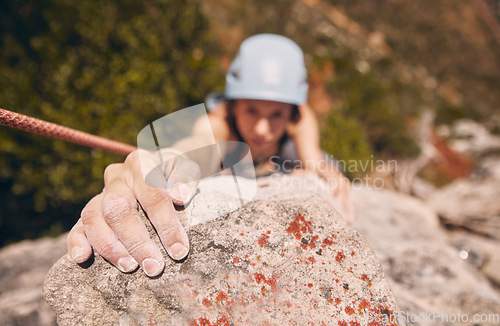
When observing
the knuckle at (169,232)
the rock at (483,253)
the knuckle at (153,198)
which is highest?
the knuckle at (153,198)

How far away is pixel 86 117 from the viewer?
4.75 meters

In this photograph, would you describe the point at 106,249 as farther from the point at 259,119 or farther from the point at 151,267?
the point at 259,119

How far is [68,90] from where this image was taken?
4.66m

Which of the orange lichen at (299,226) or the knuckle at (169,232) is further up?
the knuckle at (169,232)

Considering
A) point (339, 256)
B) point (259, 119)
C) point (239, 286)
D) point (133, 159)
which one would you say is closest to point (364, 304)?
point (339, 256)

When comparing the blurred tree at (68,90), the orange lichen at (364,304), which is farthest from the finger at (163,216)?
the blurred tree at (68,90)

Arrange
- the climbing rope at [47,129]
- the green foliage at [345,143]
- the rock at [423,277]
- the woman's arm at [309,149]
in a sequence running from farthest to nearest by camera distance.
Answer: the green foliage at [345,143], the woman's arm at [309,149], the rock at [423,277], the climbing rope at [47,129]

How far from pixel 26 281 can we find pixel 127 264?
2.62 metres

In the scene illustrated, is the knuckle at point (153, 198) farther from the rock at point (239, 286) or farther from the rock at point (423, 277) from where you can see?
the rock at point (423, 277)

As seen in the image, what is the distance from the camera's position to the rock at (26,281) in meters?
2.27

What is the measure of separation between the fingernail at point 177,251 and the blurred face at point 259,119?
147 cm

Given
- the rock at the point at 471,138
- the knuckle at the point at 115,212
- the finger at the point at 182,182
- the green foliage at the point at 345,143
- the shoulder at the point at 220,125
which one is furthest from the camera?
the rock at the point at 471,138

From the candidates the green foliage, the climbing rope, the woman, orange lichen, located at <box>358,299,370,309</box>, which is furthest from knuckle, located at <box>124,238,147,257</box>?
the green foliage

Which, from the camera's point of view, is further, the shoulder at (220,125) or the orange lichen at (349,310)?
the shoulder at (220,125)
